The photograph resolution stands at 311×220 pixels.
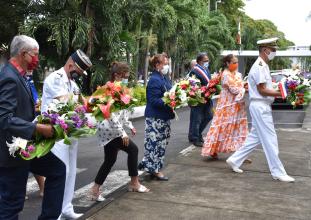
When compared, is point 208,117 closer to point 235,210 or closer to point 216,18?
point 235,210

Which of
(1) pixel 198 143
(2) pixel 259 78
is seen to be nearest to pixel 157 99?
(2) pixel 259 78

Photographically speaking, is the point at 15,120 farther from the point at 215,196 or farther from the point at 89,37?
the point at 89,37

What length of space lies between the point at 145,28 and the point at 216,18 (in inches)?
594

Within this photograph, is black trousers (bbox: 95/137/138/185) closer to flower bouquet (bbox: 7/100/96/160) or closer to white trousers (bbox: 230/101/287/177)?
flower bouquet (bbox: 7/100/96/160)

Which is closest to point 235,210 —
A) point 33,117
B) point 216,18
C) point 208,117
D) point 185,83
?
point 185,83

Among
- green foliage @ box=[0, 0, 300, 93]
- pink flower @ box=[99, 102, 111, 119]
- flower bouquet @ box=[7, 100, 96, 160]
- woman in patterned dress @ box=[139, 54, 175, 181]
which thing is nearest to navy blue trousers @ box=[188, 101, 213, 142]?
woman in patterned dress @ box=[139, 54, 175, 181]

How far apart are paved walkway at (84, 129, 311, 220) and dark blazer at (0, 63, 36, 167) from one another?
1.52 m

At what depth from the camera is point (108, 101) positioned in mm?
4746

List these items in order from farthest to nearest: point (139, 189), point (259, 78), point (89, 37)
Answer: point (89, 37), point (259, 78), point (139, 189)

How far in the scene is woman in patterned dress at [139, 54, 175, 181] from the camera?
6070 mm

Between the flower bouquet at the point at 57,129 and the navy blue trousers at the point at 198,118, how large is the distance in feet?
17.4

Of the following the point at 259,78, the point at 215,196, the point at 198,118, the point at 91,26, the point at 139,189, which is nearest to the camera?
the point at 215,196

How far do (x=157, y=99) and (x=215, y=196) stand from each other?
142cm

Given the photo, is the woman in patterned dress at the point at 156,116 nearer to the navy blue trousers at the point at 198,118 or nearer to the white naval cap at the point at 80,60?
the white naval cap at the point at 80,60
